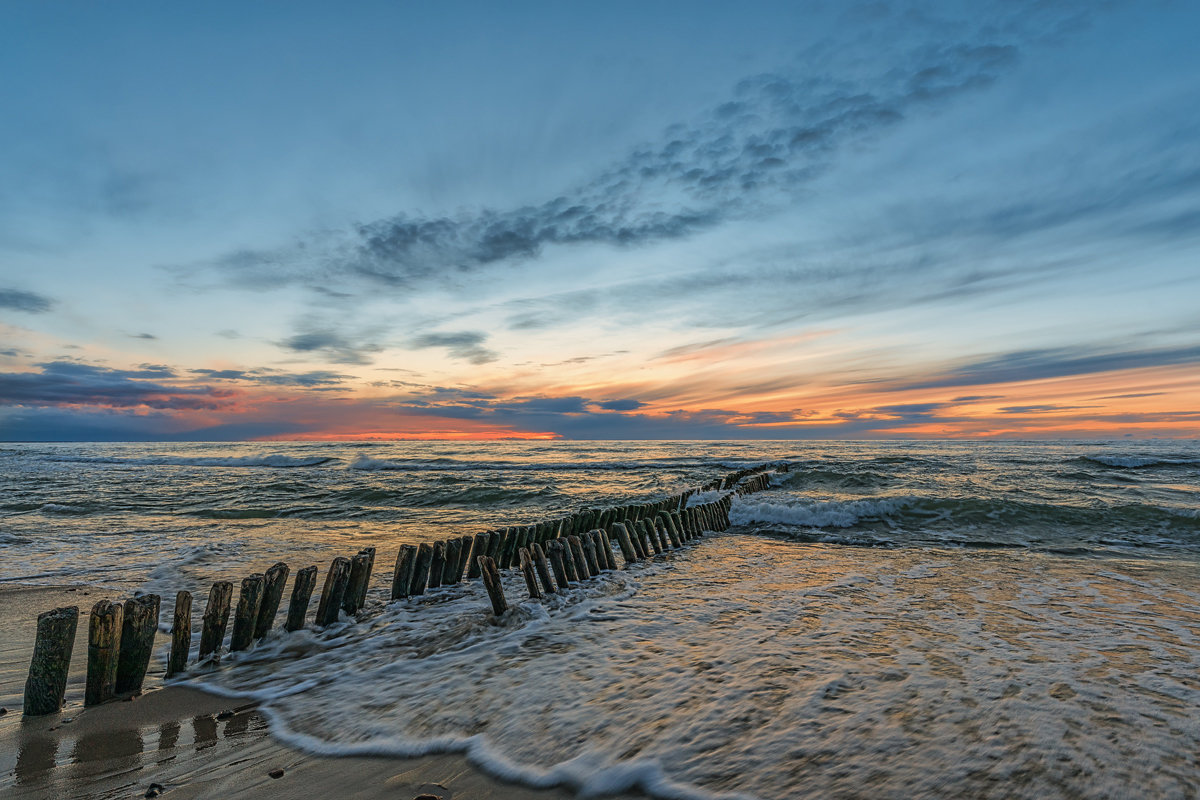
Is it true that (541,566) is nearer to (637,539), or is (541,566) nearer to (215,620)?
(637,539)

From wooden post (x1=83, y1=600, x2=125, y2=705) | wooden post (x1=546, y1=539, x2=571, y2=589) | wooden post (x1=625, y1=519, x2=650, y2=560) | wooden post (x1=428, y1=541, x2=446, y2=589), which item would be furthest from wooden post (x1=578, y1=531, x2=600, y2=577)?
wooden post (x1=83, y1=600, x2=125, y2=705)

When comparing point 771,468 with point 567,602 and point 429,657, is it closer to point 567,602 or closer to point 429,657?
point 567,602

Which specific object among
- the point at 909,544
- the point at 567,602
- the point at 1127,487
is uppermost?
the point at 567,602

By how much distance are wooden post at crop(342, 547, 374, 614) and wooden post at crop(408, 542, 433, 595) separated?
3.10 ft

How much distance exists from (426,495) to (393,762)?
20.7 metres

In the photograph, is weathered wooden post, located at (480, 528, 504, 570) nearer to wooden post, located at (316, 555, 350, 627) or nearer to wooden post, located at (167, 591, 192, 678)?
wooden post, located at (316, 555, 350, 627)

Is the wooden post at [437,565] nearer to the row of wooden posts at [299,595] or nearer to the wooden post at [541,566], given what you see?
the row of wooden posts at [299,595]

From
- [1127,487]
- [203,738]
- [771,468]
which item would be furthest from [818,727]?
[771,468]

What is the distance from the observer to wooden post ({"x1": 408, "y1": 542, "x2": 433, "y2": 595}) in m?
7.75

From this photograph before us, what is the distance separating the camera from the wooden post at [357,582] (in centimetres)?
667

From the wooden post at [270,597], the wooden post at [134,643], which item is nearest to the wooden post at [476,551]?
the wooden post at [270,597]

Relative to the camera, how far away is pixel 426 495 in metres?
23.4

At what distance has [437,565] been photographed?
798 cm

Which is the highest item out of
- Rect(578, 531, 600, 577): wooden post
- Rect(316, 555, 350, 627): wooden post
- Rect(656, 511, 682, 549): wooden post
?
Rect(316, 555, 350, 627): wooden post
